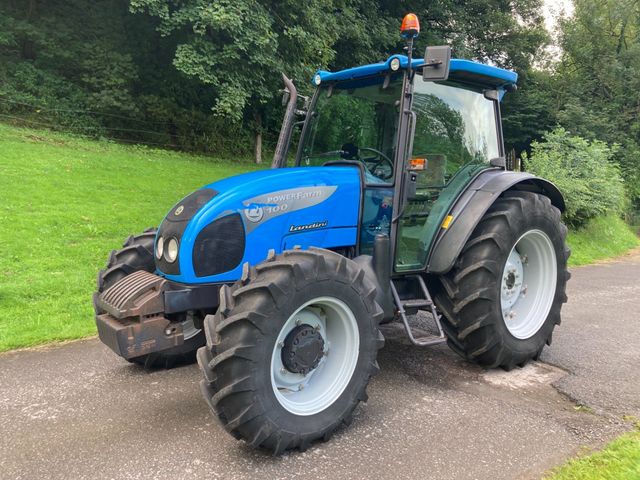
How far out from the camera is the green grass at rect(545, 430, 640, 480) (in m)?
2.63

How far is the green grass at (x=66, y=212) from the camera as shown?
16.4 feet

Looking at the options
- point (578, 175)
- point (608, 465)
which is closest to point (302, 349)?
point (608, 465)

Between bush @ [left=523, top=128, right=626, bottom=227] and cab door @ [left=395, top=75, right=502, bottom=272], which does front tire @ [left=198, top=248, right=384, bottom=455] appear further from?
bush @ [left=523, top=128, right=626, bottom=227]

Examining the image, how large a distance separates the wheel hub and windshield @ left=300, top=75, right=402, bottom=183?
1.27 metres

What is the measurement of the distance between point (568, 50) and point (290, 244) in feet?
79.2

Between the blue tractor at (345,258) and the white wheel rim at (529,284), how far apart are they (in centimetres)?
2

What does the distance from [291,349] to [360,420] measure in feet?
2.30

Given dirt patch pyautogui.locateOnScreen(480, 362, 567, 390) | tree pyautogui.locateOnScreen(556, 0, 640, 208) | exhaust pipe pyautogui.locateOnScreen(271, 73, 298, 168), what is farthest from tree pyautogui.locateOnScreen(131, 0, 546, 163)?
dirt patch pyautogui.locateOnScreen(480, 362, 567, 390)

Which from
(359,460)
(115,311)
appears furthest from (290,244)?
(359,460)

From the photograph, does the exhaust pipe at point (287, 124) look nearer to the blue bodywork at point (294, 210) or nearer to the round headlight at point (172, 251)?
the blue bodywork at point (294, 210)

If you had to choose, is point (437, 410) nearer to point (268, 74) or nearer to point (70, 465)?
point (70, 465)

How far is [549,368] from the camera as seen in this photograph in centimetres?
416

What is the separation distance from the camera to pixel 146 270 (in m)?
3.69

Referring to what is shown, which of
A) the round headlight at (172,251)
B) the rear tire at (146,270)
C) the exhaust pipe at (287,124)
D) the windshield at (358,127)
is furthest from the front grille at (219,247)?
the exhaust pipe at (287,124)
